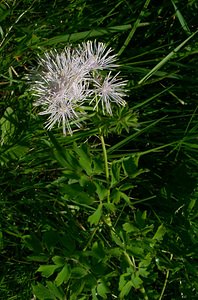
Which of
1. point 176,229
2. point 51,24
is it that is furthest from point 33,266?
point 51,24

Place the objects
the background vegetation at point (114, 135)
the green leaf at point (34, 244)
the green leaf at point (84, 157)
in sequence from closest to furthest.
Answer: the green leaf at point (84, 157), the green leaf at point (34, 244), the background vegetation at point (114, 135)

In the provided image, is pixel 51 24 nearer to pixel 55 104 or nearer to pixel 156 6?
pixel 156 6

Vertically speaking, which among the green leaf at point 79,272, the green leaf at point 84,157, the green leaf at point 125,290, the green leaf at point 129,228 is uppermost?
the green leaf at point 84,157

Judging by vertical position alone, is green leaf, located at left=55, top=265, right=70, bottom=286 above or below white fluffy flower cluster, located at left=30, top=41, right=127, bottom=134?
below

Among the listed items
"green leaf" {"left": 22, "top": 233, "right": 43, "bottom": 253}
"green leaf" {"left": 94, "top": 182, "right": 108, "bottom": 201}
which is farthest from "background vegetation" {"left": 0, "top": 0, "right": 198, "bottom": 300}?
"green leaf" {"left": 94, "top": 182, "right": 108, "bottom": 201}

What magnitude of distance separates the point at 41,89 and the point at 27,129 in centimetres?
30

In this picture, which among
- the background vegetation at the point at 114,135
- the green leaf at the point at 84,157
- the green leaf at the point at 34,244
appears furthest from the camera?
the background vegetation at the point at 114,135

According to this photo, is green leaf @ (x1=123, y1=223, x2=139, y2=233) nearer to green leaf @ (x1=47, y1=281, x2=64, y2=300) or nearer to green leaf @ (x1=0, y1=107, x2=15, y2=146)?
green leaf @ (x1=47, y1=281, x2=64, y2=300)

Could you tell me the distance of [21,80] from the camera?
68.0 inches

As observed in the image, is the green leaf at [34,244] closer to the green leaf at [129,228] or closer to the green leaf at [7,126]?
the green leaf at [129,228]

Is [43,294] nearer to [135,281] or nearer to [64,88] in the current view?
[135,281]

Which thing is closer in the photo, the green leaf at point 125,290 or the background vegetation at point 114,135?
the green leaf at point 125,290

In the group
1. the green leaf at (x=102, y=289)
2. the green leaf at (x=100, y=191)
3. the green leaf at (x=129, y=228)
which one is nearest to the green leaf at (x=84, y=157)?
the green leaf at (x=100, y=191)

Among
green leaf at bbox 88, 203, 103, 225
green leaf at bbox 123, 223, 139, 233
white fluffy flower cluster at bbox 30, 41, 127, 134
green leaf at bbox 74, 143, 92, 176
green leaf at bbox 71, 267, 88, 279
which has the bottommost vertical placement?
green leaf at bbox 71, 267, 88, 279
